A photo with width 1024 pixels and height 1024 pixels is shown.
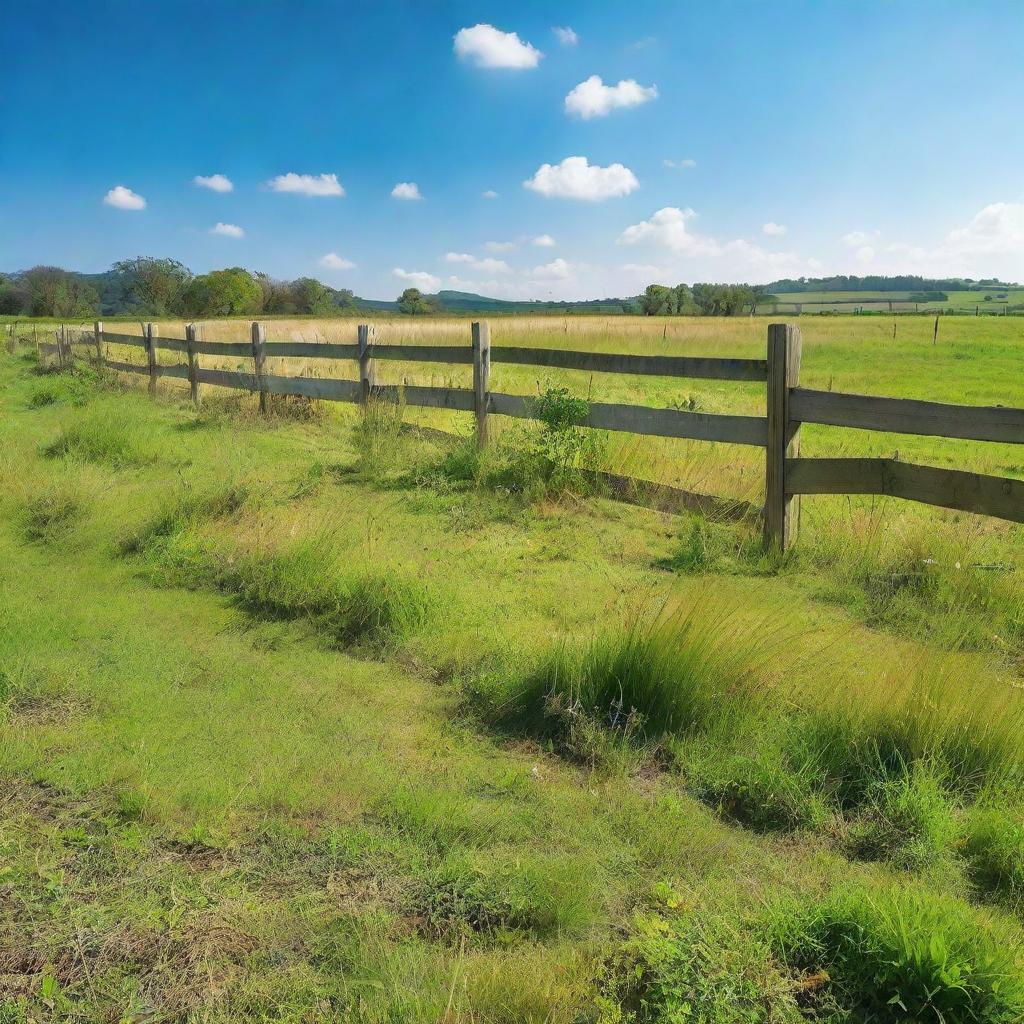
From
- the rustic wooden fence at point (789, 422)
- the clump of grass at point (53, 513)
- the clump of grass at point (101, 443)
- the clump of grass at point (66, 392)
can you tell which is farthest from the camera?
the clump of grass at point (66, 392)

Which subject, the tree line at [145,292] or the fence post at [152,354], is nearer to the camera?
the fence post at [152,354]

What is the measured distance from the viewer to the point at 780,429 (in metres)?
5.97

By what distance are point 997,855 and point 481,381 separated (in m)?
7.04

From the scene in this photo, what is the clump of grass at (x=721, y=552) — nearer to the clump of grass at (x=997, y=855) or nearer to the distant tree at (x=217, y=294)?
the clump of grass at (x=997, y=855)

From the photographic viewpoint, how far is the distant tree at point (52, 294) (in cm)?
8125

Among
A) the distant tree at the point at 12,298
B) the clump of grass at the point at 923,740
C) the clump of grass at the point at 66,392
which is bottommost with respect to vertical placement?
the clump of grass at the point at 923,740

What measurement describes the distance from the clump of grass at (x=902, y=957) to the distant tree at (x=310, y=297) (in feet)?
328

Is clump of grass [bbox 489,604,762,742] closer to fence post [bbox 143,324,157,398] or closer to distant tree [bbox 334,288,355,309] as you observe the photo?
fence post [bbox 143,324,157,398]

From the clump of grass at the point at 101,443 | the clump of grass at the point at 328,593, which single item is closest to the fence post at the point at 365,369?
the clump of grass at the point at 101,443

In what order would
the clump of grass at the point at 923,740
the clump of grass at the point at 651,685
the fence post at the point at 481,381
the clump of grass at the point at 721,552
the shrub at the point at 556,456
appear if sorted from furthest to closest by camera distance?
the fence post at the point at 481,381
the shrub at the point at 556,456
the clump of grass at the point at 721,552
the clump of grass at the point at 651,685
the clump of grass at the point at 923,740

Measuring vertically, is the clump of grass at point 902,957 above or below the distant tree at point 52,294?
below

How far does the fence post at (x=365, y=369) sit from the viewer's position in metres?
10.9

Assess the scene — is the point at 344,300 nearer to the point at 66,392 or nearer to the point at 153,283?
the point at 153,283

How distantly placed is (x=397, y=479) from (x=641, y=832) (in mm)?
6087
